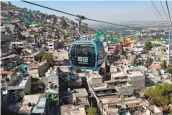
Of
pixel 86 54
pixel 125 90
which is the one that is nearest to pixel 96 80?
pixel 125 90

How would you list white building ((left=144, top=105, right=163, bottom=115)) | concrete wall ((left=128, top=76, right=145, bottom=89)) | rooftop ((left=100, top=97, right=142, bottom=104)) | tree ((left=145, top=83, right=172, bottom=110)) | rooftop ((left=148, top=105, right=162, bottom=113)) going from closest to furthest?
white building ((left=144, top=105, right=163, bottom=115)) < rooftop ((left=148, top=105, right=162, bottom=113)) < rooftop ((left=100, top=97, right=142, bottom=104)) < tree ((left=145, top=83, right=172, bottom=110)) < concrete wall ((left=128, top=76, right=145, bottom=89))

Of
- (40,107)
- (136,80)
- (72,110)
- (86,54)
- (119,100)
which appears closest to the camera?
(86,54)

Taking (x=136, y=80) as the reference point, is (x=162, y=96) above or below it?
below

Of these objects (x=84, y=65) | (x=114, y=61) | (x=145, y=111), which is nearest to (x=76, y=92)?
(x=145, y=111)

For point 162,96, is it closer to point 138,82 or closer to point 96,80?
point 138,82

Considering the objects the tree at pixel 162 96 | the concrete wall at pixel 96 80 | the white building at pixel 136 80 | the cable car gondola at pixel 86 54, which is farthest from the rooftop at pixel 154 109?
the cable car gondola at pixel 86 54

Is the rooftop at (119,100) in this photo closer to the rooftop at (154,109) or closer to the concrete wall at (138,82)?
the rooftop at (154,109)

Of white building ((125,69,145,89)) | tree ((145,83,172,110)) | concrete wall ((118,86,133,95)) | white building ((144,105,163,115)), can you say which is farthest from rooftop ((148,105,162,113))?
white building ((125,69,145,89))

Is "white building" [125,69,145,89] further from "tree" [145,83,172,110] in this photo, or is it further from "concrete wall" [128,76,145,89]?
"tree" [145,83,172,110]
